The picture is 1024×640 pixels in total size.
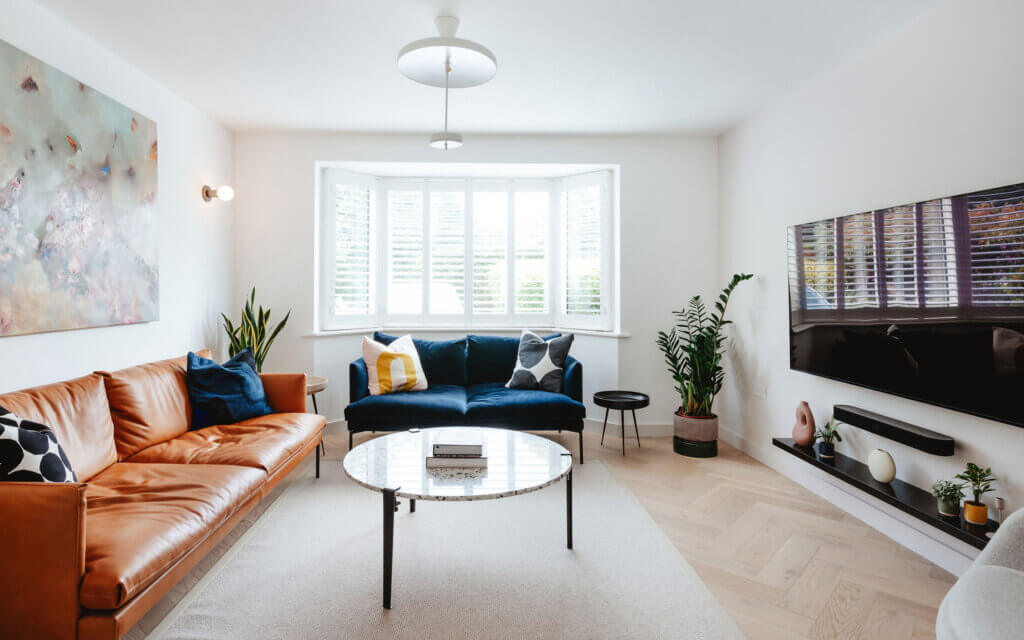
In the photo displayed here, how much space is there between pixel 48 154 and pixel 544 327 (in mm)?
3731

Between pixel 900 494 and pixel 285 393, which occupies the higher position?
pixel 285 393

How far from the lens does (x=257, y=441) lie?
277cm

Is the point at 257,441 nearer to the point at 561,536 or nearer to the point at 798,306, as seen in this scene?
the point at 561,536

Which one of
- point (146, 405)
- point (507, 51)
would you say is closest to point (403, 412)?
point (146, 405)

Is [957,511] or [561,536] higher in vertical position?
[957,511]

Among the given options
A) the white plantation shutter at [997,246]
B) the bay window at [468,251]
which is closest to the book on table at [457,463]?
the white plantation shutter at [997,246]

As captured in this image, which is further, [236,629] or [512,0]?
[512,0]

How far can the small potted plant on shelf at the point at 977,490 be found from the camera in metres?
2.08

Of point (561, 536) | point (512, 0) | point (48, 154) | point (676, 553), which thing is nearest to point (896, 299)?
point (676, 553)

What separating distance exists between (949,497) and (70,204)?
168 inches

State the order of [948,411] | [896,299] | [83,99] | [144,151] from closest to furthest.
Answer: [948,411] < [896,299] < [83,99] < [144,151]

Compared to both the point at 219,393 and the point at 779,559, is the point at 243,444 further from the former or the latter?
the point at 779,559

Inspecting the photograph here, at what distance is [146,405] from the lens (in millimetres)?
2734

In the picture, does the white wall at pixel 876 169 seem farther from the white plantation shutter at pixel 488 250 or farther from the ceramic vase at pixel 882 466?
the white plantation shutter at pixel 488 250
